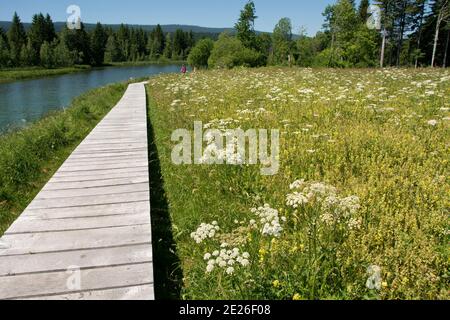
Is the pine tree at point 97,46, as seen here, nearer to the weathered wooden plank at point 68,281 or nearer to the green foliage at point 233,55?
the green foliage at point 233,55

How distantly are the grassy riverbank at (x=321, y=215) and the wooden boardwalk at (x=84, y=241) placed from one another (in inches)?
20.4

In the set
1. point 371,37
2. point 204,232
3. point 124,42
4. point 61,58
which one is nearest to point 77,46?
point 61,58

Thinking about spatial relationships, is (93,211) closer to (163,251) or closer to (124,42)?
(163,251)

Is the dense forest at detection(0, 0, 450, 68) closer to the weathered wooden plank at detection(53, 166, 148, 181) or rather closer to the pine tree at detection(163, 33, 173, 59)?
the pine tree at detection(163, 33, 173, 59)

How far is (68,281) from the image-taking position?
3.04 m

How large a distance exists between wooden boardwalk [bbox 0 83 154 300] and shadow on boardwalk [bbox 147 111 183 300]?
43cm

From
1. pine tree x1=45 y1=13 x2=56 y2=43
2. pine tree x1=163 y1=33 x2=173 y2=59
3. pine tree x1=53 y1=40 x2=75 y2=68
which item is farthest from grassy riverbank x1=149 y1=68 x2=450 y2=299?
pine tree x1=163 y1=33 x2=173 y2=59

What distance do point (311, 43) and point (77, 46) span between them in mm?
78846

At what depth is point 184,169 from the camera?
6637 millimetres

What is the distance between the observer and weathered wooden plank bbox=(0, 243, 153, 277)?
10.6ft

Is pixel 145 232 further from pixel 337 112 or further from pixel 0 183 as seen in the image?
pixel 337 112

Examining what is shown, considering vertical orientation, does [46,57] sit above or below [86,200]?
above

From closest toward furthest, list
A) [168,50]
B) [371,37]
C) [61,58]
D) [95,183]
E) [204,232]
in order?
[204,232] < [95,183] < [371,37] < [61,58] < [168,50]

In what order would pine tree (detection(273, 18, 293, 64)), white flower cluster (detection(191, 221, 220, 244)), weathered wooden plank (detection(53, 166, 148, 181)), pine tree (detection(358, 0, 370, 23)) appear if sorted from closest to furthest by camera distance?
white flower cluster (detection(191, 221, 220, 244)), weathered wooden plank (detection(53, 166, 148, 181)), pine tree (detection(358, 0, 370, 23)), pine tree (detection(273, 18, 293, 64))
